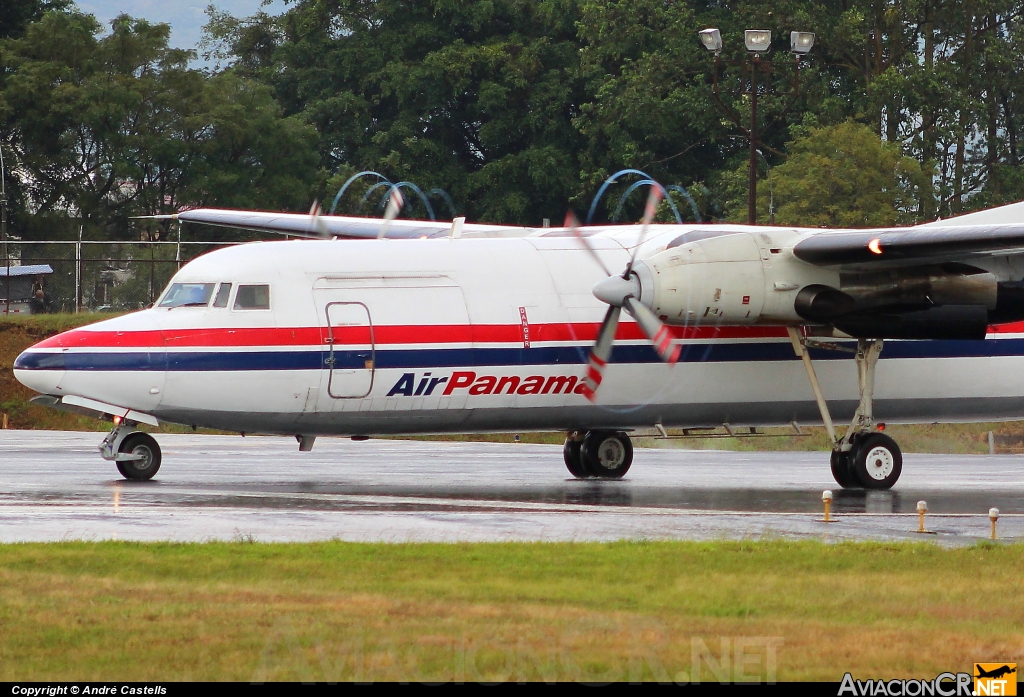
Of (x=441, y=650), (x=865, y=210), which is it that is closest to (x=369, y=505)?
(x=441, y=650)

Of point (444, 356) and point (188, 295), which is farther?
point (444, 356)

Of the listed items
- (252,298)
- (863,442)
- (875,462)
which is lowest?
(875,462)

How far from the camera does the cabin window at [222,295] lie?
20734 mm

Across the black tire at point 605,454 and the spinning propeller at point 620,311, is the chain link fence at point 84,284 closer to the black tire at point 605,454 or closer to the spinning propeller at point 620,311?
the black tire at point 605,454

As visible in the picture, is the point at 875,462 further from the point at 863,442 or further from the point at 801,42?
the point at 801,42

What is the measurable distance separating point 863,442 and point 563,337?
17.1ft

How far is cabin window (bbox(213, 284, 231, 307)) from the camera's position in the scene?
20.7 m

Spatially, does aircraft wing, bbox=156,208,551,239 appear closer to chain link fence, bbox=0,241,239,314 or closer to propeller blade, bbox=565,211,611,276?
propeller blade, bbox=565,211,611,276

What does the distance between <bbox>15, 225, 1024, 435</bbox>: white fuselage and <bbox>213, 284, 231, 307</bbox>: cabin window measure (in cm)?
11

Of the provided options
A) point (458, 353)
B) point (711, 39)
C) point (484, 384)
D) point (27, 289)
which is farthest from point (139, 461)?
point (27, 289)

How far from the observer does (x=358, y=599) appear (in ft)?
38.1

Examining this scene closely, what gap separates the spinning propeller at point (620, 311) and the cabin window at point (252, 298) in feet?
15.7

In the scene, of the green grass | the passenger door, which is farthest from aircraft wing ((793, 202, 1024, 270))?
the passenger door

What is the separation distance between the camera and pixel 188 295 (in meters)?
21.0
